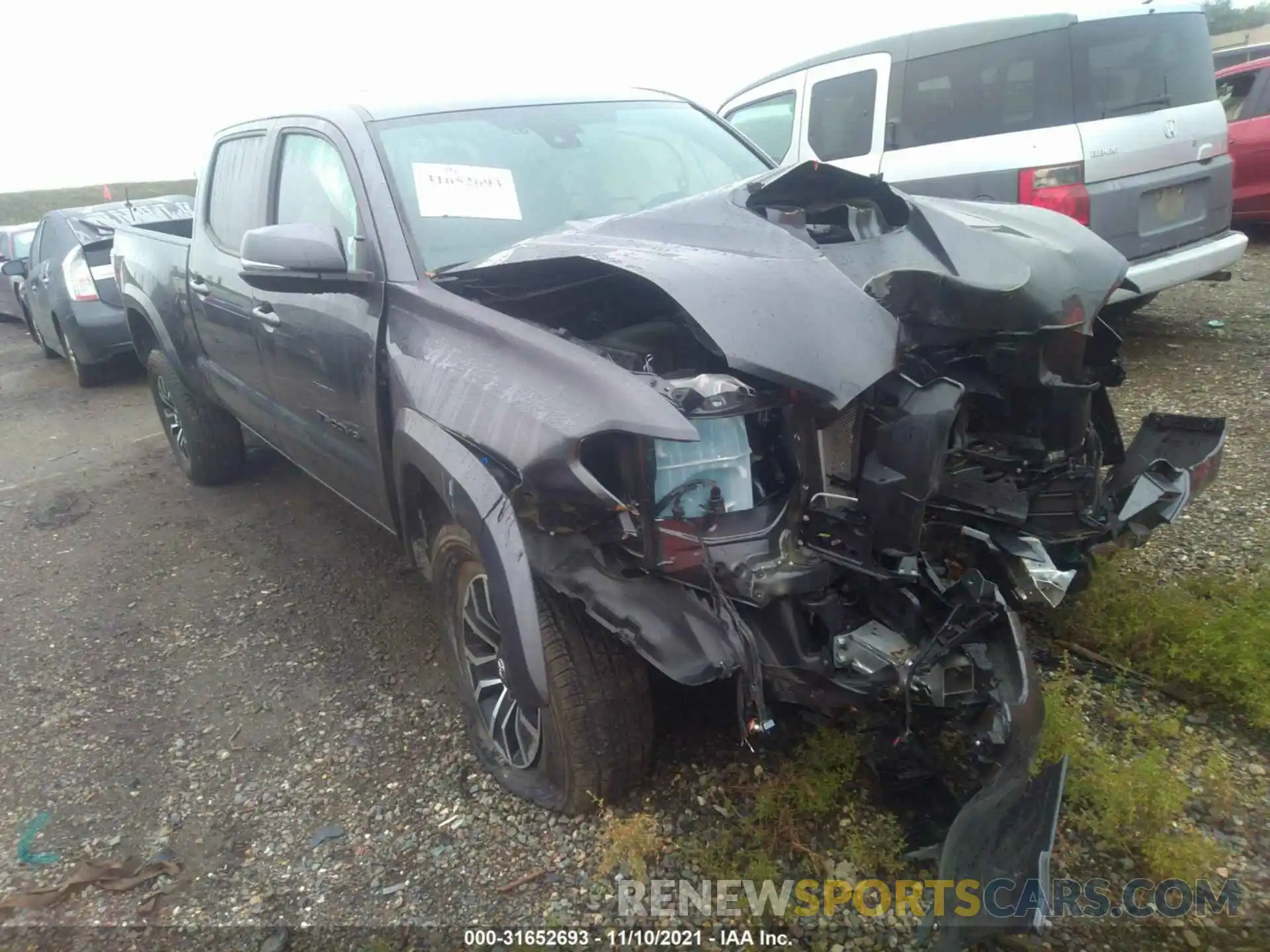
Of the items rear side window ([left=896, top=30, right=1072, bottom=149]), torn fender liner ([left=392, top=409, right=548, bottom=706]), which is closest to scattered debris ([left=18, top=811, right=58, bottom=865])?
torn fender liner ([left=392, top=409, right=548, bottom=706])

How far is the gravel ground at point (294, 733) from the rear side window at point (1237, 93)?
4.43 metres

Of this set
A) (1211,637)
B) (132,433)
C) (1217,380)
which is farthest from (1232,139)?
(132,433)

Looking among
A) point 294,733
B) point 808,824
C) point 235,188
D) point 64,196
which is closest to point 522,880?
point 808,824

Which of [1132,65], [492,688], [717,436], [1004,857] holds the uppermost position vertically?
[1132,65]

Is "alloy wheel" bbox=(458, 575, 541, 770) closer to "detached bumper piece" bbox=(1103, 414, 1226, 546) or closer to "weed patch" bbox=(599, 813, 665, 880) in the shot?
"weed patch" bbox=(599, 813, 665, 880)

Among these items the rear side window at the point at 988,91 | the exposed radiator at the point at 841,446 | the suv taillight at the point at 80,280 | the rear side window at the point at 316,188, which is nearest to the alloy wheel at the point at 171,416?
the rear side window at the point at 316,188

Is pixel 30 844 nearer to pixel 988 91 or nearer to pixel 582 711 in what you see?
A: pixel 582 711

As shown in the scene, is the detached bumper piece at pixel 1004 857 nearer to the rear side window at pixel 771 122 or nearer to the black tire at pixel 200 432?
the black tire at pixel 200 432

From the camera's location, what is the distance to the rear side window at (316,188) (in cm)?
301

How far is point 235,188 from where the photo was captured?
3963 millimetres

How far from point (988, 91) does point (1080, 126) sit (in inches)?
23.6

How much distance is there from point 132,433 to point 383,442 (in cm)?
496

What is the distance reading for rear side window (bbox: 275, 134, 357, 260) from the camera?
118 inches

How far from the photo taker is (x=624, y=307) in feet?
7.85
